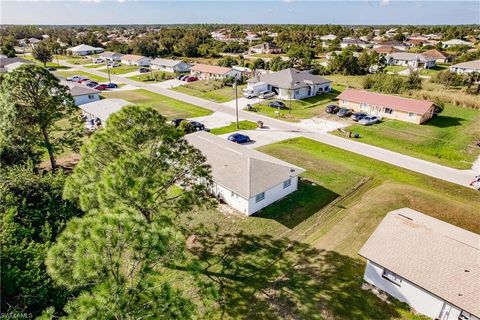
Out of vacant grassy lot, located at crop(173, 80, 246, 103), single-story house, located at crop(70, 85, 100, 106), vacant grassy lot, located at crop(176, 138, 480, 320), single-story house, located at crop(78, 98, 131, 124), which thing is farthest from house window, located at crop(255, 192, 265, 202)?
single-story house, located at crop(70, 85, 100, 106)

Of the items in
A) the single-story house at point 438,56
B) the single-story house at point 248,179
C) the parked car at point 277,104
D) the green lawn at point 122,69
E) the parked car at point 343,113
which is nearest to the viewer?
the single-story house at point 248,179

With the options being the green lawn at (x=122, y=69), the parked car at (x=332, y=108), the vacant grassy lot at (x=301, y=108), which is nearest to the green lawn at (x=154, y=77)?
the green lawn at (x=122, y=69)

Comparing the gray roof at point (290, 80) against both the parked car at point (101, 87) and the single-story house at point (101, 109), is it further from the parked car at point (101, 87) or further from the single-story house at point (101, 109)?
the parked car at point (101, 87)

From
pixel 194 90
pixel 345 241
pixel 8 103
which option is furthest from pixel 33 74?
pixel 194 90

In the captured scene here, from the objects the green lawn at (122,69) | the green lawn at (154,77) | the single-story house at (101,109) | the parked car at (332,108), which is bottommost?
the parked car at (332,108)

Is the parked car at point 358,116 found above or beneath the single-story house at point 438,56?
beneath

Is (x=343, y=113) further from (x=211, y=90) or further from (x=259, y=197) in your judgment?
(x=259, y=197)

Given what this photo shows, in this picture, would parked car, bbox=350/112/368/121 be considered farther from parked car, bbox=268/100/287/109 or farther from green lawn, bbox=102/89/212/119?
green lawn, bbox=102/89/212/119
